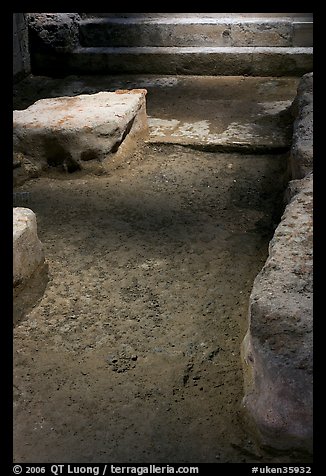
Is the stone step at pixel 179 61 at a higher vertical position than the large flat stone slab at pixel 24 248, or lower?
lower

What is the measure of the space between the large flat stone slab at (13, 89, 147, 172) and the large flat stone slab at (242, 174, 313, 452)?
6.58ft

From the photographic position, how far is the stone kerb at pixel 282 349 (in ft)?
6.17

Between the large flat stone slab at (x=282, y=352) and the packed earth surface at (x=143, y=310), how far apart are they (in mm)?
85

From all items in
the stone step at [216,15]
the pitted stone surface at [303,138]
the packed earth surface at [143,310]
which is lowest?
the packed earth surface at [143,310]

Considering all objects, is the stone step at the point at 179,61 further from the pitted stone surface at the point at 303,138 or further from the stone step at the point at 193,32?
the pitted stone surface at the point at 303,138

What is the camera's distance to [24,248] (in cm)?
282

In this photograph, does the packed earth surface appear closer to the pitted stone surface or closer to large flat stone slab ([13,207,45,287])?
large flat stone slab ([13,207,45,287])

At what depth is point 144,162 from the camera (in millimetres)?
4332

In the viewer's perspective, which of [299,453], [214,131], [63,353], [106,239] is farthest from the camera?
[214,131]

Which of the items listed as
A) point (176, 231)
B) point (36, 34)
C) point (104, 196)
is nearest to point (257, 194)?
point (176, 231)

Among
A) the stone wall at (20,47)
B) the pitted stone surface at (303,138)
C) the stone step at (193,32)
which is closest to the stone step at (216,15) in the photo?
the stone step at (193,32)

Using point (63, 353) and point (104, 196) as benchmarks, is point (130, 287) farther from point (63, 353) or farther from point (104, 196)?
point (104, 196)
